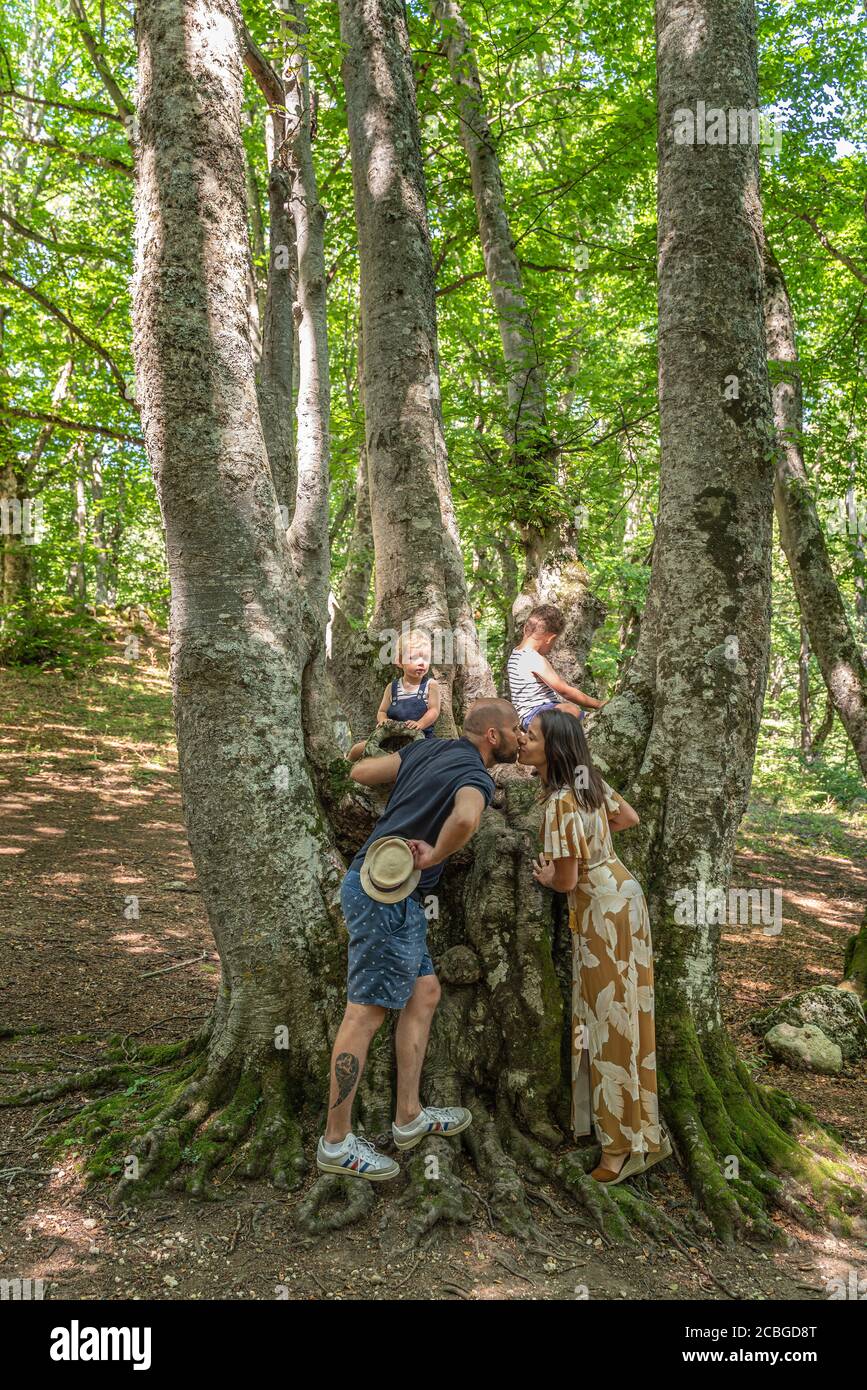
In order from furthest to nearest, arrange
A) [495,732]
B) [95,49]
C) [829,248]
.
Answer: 1. [829,248]
2. [95,49]
3. [495,732]

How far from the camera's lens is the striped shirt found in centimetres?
562

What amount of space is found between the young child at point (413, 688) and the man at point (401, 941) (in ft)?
3.74

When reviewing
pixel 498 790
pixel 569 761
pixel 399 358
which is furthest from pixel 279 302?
pixel 569 761

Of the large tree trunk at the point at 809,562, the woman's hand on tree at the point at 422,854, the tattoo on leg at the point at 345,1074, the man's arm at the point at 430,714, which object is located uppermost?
the large tree trunk at the point at 809,562

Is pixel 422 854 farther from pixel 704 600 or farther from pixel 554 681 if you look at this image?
pixel 554 681

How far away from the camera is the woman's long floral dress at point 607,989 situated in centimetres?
358

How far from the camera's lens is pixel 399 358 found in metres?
5.23

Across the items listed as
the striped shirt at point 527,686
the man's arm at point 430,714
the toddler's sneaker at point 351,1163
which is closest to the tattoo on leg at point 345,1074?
the toddler's sneaker at point 351,1163

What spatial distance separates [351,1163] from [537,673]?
10.6 ft

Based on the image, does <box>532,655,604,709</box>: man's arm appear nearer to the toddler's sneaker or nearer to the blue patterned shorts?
the blue patterned shorts

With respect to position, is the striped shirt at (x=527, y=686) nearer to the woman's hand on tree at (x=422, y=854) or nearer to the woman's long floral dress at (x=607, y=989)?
the woman's long floral dress at (x=607, y=989)

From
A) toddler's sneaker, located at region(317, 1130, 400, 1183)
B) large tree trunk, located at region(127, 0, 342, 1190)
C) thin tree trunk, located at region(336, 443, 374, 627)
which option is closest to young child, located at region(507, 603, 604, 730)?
large tree trunk, located at region(127, 0, 342, 1190)

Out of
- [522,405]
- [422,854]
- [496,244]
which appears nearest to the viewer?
[422,854]

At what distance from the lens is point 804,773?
18.3 metres
